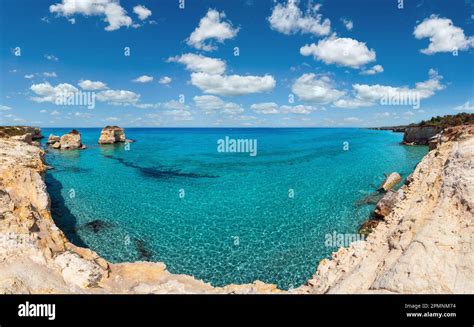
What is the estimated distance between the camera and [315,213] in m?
28.5

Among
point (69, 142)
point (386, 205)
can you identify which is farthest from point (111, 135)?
→ point (386, 205)

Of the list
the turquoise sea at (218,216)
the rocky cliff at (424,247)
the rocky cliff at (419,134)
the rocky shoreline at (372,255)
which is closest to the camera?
the rocky cliff at (424,247)

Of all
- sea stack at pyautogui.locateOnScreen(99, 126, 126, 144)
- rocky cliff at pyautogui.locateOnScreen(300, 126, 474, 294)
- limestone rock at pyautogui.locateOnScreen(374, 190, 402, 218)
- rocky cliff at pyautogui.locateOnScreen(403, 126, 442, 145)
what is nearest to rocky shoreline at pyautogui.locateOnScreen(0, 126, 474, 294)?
rocky cliff at pyautogui.locateOnScreen(300, 126, 474, 294)

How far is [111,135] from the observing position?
112 meters

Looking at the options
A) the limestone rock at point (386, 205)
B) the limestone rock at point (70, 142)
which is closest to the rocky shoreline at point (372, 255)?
the limestone rock at point (386, 205)

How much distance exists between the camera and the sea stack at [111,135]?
110m

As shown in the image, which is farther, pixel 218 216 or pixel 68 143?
pixel 68 143

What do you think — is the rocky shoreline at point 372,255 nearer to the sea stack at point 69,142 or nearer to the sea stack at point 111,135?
the sea stack at point 69,142

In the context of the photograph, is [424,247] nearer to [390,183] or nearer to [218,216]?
[218,216]

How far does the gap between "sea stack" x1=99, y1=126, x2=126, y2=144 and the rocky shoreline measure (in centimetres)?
9846

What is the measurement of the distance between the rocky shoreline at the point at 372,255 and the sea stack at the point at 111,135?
323ft

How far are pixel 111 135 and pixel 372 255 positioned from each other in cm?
11625

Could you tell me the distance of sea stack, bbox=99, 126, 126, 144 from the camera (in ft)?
360
